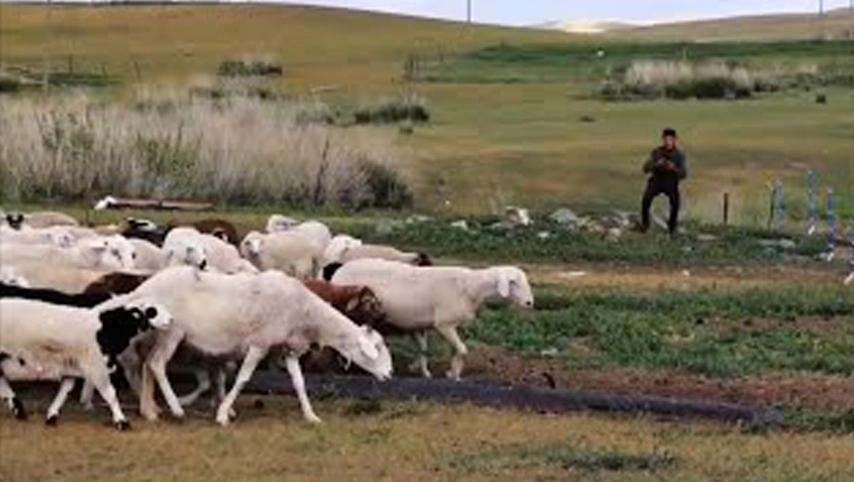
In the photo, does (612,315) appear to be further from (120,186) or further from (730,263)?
(120,186)

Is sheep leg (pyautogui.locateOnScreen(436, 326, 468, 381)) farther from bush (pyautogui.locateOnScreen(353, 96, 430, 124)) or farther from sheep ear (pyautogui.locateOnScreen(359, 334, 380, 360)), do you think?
bush (pyautogui.locateOnScreen(353, 96, 430, 124))

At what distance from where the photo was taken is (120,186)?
35.9 meters

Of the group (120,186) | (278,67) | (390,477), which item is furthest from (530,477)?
(278,67)

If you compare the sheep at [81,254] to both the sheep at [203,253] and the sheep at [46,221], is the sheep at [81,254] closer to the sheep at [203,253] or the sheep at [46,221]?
the sheep at [203,253]

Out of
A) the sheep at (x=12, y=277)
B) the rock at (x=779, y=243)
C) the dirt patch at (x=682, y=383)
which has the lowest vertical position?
the rock at (x=779, y=243)

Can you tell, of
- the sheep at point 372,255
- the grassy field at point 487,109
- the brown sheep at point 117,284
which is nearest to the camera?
the brown sheep at point 117,284

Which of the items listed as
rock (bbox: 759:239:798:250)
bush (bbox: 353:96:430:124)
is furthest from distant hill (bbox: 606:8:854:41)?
rock (bbox: 759:239:798:250)

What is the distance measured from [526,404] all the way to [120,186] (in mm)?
20808

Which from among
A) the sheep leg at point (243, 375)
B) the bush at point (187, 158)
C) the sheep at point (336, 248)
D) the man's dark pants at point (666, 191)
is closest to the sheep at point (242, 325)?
the sheep leg at point (243, 375)

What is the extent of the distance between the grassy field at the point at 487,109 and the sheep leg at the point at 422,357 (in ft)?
65.6

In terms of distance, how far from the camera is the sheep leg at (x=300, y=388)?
1544 centimetres

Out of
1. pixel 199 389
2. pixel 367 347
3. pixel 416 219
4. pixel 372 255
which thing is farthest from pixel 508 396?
pixel 416 219

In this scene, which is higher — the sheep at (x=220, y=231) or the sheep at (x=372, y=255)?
the sheep at (x=220, y=231)

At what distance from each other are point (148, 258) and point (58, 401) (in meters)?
4.29
